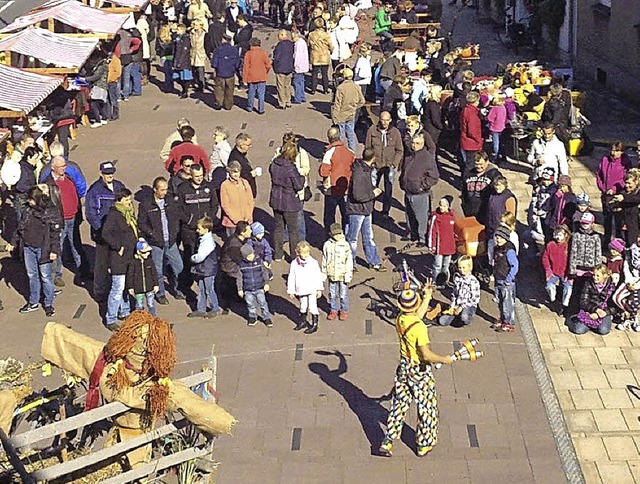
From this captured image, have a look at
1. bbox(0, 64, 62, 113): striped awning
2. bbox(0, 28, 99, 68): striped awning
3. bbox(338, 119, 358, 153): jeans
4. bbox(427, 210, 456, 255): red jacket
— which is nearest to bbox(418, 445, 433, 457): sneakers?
bbox(427, 210, 456, 255): red jacket

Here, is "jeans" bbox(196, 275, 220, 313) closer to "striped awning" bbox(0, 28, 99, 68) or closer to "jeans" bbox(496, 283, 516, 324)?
"jeans" bbox(496, 283, 516, 324)

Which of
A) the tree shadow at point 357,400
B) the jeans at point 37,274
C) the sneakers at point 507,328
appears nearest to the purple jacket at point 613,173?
the sneakers at point 507,328

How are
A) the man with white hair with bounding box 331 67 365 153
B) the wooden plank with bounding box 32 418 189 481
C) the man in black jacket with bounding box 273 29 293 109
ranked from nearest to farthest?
the wooden plank with bounding box 32 418 189 481, the man with white hair with bounding box 331 67 365 153, the man in black jacket with bounding box 273 29 293 109

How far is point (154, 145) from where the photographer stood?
2012 centimetres

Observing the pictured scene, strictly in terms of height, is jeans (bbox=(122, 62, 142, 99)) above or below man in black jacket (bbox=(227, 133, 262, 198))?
below

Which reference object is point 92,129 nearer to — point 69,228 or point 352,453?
point 69,228

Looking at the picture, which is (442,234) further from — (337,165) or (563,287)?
(337,165)

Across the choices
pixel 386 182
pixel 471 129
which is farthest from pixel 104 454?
pixel 471 129

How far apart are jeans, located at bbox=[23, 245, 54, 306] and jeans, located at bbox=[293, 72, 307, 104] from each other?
9.30 meters

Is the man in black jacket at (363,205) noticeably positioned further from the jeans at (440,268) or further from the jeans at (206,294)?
the jeans at (206,294)

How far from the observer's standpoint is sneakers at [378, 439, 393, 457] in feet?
33.8

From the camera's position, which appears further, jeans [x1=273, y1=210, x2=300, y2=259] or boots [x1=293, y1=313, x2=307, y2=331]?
jeans [x1=273, y1=210, x2=300, y2=259]

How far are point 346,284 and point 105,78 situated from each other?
386 inches

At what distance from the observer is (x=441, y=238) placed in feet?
43.9
